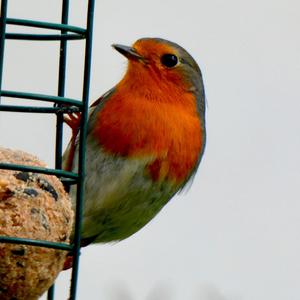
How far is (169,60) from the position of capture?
25.8ft

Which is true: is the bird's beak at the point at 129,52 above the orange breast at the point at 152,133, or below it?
above

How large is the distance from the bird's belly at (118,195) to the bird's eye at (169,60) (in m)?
0.92

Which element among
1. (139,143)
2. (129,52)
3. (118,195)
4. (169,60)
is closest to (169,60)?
(169,60)

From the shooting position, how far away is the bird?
7.19 meters

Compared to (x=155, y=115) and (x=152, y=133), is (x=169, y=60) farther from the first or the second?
(x=152, y=133)

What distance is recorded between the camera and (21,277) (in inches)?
189

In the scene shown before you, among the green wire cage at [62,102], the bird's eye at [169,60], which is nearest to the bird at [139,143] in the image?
the bird's eye at [169,60]

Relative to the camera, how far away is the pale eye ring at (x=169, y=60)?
780cm

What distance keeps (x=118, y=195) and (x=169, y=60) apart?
3.84 ft

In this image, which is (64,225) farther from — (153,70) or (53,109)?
(153,70)

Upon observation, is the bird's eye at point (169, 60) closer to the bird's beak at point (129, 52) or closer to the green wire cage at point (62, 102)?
the bird's beak at point (129, 52)

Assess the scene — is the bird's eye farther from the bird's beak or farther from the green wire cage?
the green wire cage

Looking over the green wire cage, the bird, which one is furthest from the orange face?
the green wire cage

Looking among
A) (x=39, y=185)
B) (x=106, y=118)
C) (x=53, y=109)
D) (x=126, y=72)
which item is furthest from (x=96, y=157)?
(x=39, y=185)
